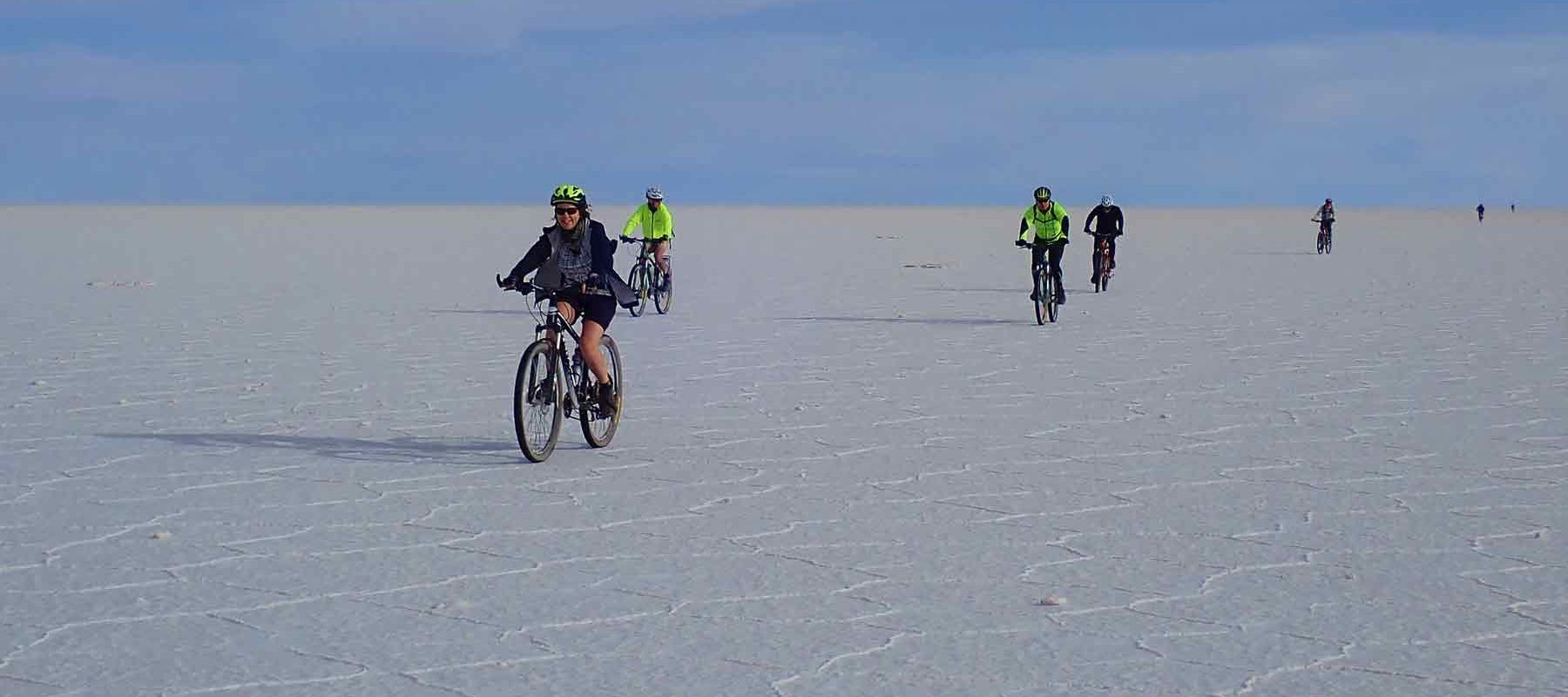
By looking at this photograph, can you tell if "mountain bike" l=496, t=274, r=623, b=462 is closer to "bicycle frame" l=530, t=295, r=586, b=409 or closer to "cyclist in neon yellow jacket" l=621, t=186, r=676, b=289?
"bicycle frame" l=530, t=295, r=586, b=409

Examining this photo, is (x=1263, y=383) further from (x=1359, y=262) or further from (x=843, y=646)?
(x=1359, y=262)

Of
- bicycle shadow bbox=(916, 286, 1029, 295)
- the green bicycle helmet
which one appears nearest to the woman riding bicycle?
the green bicycle helmet

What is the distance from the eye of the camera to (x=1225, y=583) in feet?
20.9

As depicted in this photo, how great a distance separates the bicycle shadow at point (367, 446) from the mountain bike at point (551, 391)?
0.97 ft

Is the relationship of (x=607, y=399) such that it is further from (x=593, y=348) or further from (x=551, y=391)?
(x=551, y=391)

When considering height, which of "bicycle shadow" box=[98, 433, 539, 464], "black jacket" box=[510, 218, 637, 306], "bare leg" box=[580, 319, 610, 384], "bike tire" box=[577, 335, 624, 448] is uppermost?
"black jacket" box=[510, 218, 637, 306]

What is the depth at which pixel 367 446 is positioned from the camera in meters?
9.73

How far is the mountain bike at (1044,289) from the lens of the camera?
18719 millimetres

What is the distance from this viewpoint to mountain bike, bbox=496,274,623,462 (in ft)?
29.0

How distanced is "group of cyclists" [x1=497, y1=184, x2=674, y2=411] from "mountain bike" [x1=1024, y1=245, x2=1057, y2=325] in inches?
393

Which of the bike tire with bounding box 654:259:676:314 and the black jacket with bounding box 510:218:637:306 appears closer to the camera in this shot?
the black jacket with bounding box 510:218:637:306

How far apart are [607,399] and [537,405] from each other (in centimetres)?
55

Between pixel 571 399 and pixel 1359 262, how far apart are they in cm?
3154

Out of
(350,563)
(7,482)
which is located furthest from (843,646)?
(7,482)
